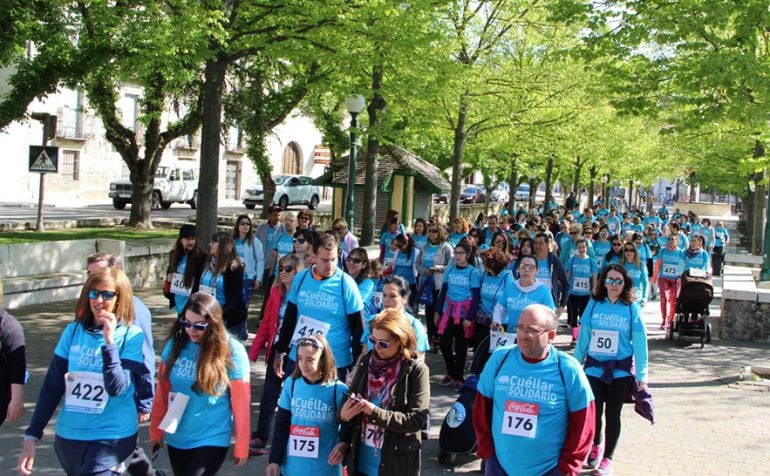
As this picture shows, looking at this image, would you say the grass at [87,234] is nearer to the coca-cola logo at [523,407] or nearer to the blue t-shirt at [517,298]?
the blue t-shirt at [517,298]

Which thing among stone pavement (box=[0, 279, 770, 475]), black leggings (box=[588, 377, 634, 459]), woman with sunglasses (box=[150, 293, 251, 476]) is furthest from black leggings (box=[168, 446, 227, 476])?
black leggings (box=[588, 377, 634, 459])

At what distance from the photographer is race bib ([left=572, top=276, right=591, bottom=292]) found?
42.5ft

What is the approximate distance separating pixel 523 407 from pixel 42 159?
16475 mm

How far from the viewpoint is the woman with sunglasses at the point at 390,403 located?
4.55 metres

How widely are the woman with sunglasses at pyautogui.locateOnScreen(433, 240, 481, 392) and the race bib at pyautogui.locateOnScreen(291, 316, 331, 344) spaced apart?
313 centimetres

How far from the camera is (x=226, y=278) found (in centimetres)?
788

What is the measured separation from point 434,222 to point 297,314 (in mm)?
6025

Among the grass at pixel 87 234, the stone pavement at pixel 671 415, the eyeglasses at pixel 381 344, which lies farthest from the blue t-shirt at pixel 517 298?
the grass at pixel 87 234

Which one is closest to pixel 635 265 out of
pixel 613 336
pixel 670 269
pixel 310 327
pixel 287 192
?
pixel 670 269

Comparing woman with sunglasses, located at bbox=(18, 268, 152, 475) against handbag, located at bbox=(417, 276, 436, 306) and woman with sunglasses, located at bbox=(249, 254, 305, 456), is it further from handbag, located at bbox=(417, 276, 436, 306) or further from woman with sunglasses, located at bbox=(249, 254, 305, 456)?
handbag, located at bbox=(417, 276, 436, 306)

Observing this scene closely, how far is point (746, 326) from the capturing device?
45.8 ft

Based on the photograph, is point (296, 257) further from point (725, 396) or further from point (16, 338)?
point (725, 396)

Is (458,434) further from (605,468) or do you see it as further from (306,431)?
(306,431)

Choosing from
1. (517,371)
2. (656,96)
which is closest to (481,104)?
(656,96)
